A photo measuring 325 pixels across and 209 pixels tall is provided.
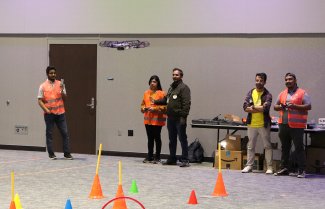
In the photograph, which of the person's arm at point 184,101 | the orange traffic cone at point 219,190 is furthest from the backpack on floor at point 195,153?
the orange traffic cone at point 219,190

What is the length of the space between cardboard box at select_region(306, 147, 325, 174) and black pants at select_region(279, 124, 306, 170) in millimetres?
644

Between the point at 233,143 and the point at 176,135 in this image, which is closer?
the point at 233,143

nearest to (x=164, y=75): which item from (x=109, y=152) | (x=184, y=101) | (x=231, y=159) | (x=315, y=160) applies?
(x=184, y=101)

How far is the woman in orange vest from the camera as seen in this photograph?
1240 cm

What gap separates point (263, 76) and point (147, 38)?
321cm

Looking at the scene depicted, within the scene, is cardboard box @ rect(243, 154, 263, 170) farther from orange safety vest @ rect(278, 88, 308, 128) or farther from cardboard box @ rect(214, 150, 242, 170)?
orange safety vest @ rect(278, 88, 308, 128)

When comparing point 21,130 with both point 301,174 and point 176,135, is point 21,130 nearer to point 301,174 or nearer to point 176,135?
point 176,135

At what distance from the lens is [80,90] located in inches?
554

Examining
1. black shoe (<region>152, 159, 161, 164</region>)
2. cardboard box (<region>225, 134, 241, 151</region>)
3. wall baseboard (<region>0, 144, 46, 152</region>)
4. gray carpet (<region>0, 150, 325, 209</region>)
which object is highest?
cardboard box (<region>225, 134, 241, 151</region>)

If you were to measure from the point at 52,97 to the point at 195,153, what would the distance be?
298cm
